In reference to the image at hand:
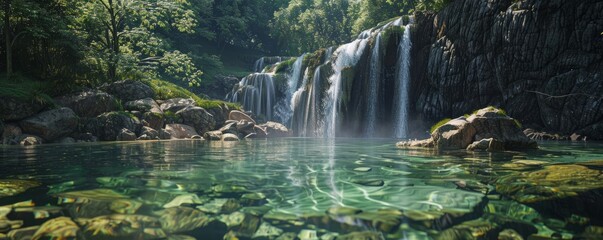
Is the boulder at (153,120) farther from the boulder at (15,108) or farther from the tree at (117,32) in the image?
the boulder at (15,108)

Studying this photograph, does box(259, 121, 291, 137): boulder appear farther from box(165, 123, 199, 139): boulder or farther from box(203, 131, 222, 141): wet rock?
box(165, 123, 199, 139): boulder

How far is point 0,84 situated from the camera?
43.7 ft

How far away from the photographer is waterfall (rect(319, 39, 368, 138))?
25703mm

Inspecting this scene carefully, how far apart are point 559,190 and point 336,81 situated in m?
23.2

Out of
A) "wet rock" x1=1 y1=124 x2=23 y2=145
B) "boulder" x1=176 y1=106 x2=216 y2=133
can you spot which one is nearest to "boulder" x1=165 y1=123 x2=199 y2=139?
"boulder" x1=176 y1=106 x2=216 y2=133

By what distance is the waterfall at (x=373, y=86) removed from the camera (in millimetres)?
24797

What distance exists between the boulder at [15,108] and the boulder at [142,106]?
4.21m

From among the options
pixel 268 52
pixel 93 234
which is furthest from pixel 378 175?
pixel 268 52

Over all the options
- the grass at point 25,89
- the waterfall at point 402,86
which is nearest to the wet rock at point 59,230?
the grass at point 25,89

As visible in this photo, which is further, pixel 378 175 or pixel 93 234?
pixel 378 175

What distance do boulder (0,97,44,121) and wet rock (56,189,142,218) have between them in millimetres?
12136

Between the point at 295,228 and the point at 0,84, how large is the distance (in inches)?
624

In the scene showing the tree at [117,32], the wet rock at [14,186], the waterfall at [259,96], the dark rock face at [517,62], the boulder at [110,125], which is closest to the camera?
the wet rock at [14,186]

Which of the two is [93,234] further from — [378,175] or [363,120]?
[363,120]
